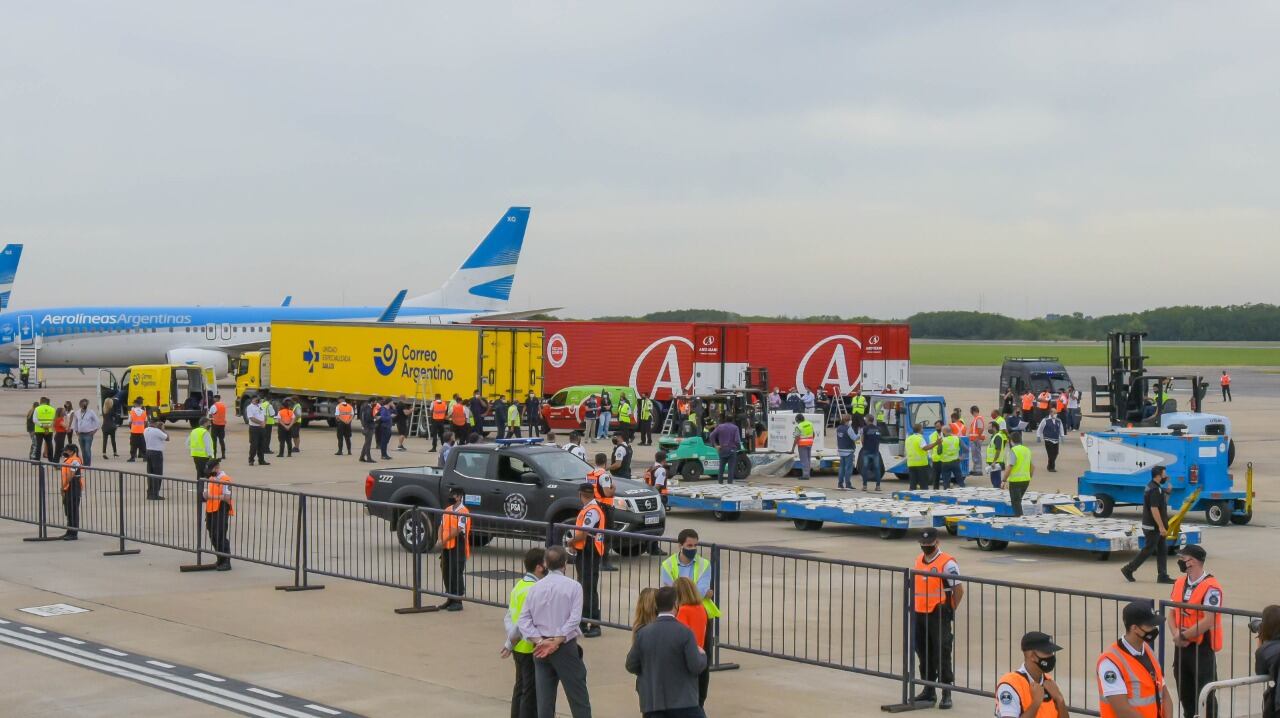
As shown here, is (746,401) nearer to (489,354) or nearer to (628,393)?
(628,393)

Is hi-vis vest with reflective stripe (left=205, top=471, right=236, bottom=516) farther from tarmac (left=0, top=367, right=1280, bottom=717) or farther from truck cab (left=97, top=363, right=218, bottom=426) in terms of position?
truck cab (left=97, top=363, right=218, bottom=426)

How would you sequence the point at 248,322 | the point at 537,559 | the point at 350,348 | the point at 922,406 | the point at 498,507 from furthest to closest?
the point at 248,322, the point at 350,348, the point at 922,406, the point at 498,507, the point at 537,559

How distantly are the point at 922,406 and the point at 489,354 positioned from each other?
1564 cm

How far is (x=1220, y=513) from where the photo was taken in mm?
21750

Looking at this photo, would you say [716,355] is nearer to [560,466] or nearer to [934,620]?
[560,466]

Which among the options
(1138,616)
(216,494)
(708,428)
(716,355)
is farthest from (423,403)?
(1138,616)

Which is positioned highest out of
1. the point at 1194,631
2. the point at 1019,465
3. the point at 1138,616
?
the point at 1138,616

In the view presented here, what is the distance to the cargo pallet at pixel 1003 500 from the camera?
21641 mm

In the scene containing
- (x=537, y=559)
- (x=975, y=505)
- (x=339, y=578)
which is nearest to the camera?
(x=537, y=559)

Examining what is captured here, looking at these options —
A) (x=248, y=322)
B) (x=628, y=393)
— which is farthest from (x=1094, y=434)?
(x=248, y=322)

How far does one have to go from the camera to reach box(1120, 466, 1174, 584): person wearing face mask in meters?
16.3

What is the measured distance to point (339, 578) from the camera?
629 inches

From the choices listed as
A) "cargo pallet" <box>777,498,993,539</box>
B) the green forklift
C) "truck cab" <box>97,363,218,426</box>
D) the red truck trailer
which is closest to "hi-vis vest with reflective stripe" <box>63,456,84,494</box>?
"cargo pallet" <box>777,498,993,539</box>

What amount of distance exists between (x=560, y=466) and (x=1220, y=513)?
10.7 meters
